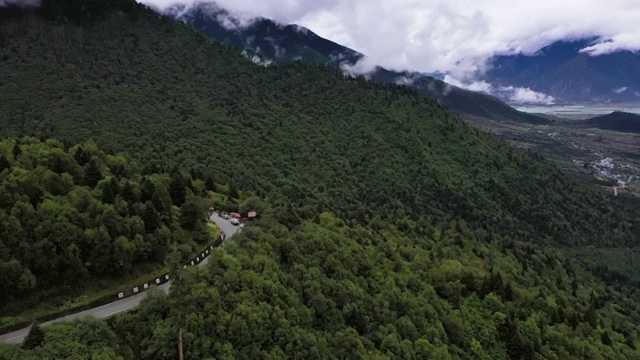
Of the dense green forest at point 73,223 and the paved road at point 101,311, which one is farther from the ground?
the dense green forest at point 73,223

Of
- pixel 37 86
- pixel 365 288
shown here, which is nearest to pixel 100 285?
pixel 365 288

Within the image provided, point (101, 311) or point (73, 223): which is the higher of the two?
point (73, 223)

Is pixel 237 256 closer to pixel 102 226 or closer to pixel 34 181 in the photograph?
pixel 102 226

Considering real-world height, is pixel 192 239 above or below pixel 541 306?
above

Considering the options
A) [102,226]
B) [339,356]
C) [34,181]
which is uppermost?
[34,181]

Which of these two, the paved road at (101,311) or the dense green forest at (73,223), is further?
the dense green forest at (73,223)

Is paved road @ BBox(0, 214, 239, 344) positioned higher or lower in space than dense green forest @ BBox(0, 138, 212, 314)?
lower

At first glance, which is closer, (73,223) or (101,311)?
(101,311)

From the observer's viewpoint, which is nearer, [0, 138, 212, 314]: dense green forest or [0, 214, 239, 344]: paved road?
[0, 214, 239, 344]: paved road
